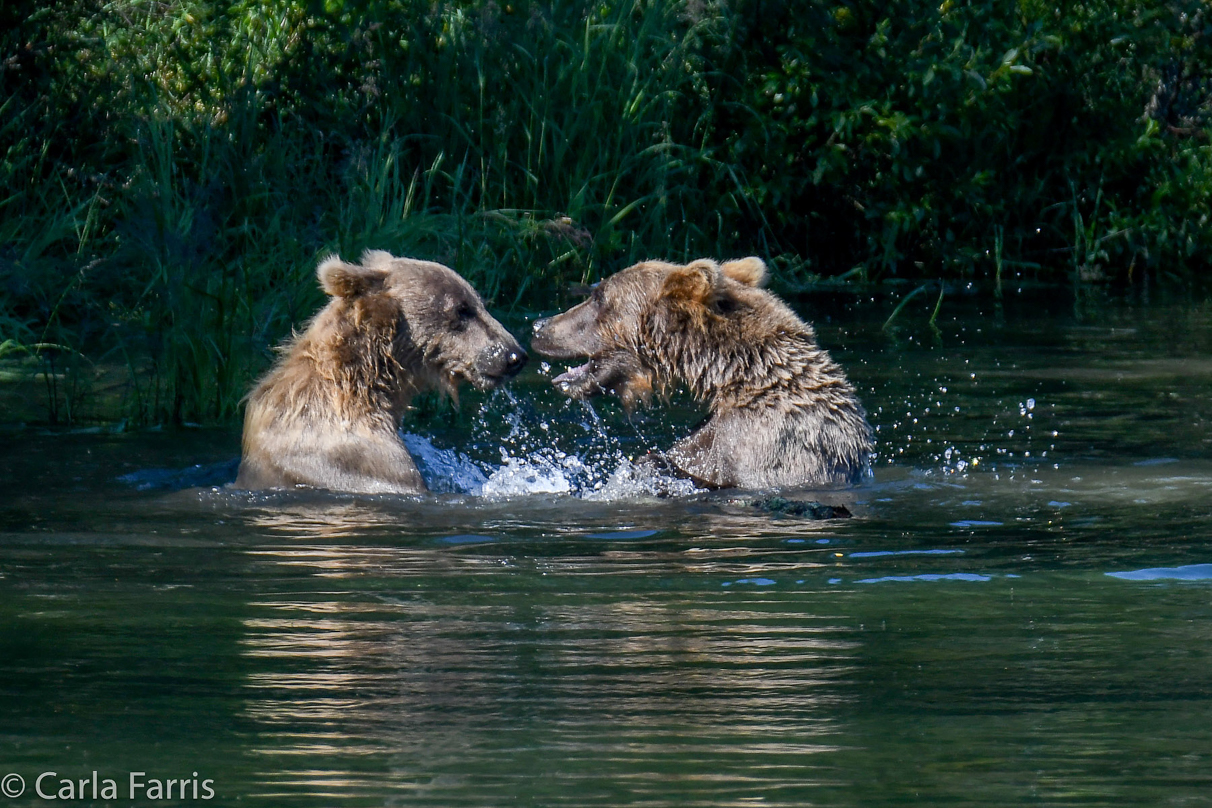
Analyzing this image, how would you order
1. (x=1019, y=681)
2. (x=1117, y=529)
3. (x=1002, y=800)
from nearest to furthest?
(x=1002, y=800), (x=1019, y=681), (x=1117, y=529)

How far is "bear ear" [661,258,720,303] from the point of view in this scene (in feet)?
27.6

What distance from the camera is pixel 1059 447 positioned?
30.3ft

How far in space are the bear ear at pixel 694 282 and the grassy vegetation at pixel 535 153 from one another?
8.55 feet

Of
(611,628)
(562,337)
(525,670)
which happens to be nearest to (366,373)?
(562,337)

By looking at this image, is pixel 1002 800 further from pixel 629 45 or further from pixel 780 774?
pixel 629 45

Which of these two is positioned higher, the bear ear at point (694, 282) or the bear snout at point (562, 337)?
the bear ear at point (694, 282)

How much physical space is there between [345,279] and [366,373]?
0.44 metres

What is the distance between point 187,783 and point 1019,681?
2.03 metres

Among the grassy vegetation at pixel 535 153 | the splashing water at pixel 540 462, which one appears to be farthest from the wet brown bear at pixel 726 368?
the grassy vegetation at pixel 535 153

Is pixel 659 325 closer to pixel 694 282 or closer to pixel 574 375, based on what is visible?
pixel 694 282

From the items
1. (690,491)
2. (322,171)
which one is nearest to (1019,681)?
(690,491)

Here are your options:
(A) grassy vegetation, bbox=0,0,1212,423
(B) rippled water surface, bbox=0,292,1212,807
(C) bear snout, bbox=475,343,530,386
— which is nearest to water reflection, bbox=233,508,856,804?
(B) rippled water surface, bbox=0,292,1212,807

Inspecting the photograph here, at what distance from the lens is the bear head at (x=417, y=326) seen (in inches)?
321

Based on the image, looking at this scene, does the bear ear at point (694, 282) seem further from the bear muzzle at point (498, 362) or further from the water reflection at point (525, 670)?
the water reflection at point (525, 670)
